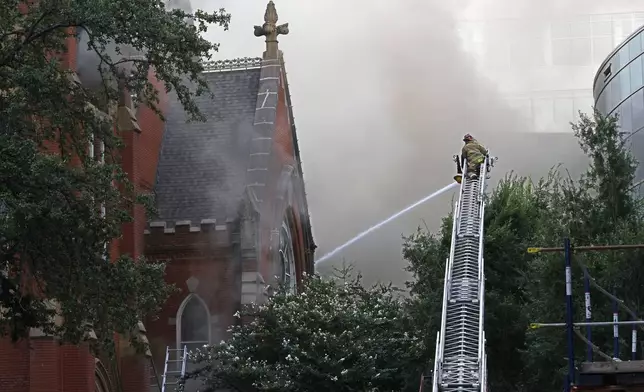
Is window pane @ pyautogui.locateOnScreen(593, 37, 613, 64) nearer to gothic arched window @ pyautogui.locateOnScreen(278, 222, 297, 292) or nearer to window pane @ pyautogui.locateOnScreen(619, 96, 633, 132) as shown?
window pane @ pyautogui.locateOnScreen(619, 96, 633, 132)

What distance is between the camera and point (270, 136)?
3419 centimetres

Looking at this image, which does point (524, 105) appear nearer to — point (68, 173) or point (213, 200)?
point (213, 200)

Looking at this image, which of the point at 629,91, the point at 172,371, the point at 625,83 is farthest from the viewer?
the point at 625,83

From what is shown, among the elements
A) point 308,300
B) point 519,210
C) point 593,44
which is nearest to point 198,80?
point 308,300

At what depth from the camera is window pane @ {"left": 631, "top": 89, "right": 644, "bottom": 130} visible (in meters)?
33.8

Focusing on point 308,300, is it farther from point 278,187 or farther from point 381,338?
point 278,187

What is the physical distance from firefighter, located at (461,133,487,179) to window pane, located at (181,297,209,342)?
29.2ft

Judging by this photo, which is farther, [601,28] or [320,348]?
[601,28]

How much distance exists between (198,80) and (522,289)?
39.0 ft

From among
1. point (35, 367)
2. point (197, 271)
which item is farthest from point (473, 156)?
point (35, 367)

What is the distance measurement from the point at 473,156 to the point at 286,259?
1065 cm

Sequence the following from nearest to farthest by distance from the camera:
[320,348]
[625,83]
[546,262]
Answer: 1. [546,262]
2. [320,348]
3. [625,83]

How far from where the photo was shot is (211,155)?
113 ft

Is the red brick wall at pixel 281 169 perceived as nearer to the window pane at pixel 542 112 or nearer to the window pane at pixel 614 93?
the window pane at pixel 614 93
